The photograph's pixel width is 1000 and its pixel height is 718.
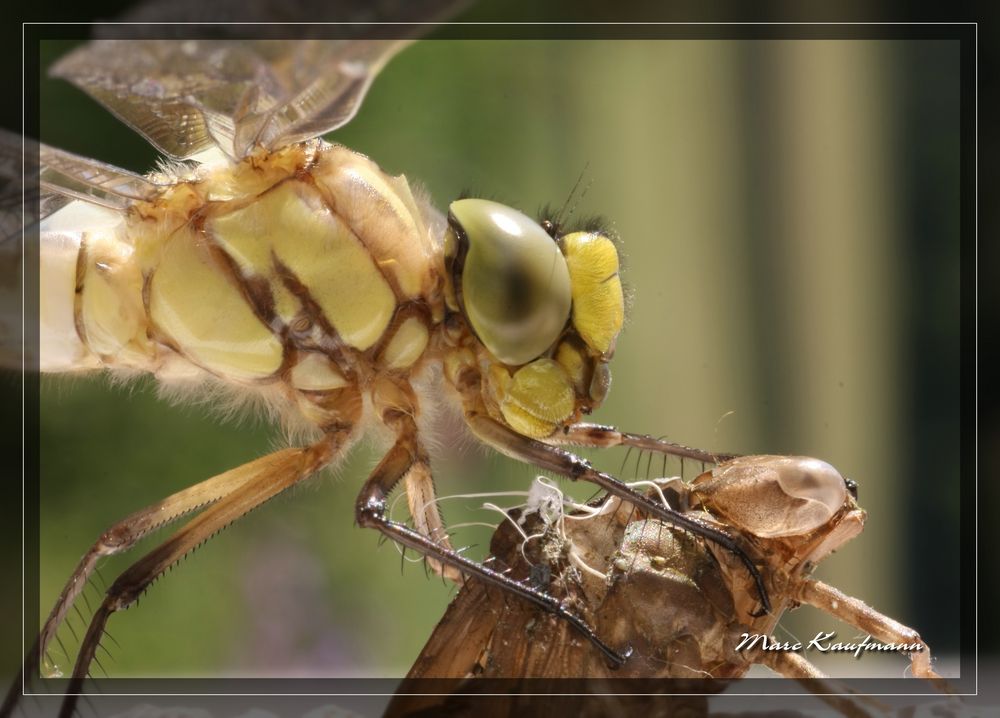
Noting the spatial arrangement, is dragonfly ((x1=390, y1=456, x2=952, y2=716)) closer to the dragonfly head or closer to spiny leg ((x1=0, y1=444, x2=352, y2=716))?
the dragonfly head

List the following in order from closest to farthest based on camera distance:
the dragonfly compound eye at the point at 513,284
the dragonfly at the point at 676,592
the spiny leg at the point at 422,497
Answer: the dragonfly at the point at 676,592 < the dragonfly compound eye at the point at 513,284 < the spiny leg at the point at 422,497

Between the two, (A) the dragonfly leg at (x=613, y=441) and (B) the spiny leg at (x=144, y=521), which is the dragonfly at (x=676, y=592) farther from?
(B) the spiny leg at (x=144, y=521)

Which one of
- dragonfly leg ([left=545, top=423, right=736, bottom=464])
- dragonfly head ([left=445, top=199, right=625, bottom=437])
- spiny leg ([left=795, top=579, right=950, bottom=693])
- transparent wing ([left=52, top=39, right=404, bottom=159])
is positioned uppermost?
transparent wing ([left=52, top=39, right=404, bottom=159])

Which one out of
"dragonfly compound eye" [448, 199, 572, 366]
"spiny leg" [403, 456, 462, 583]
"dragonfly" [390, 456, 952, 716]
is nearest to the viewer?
"dragonfly" [390, 456, 952, 716]

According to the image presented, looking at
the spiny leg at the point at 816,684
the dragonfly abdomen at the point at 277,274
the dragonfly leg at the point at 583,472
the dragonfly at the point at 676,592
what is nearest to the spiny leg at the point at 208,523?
the dragonfly abdomen at the point at 277,274

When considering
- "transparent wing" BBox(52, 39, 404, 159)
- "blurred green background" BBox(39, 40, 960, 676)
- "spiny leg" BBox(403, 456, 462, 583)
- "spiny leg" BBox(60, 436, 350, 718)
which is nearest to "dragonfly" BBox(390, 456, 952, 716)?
"blurred green background" BBox(39, 40, 960, 676)

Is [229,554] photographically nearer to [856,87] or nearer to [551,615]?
[551,615]

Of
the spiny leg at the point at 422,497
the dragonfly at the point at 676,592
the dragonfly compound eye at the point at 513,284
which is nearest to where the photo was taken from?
the dragonfly at the point at 676,592
